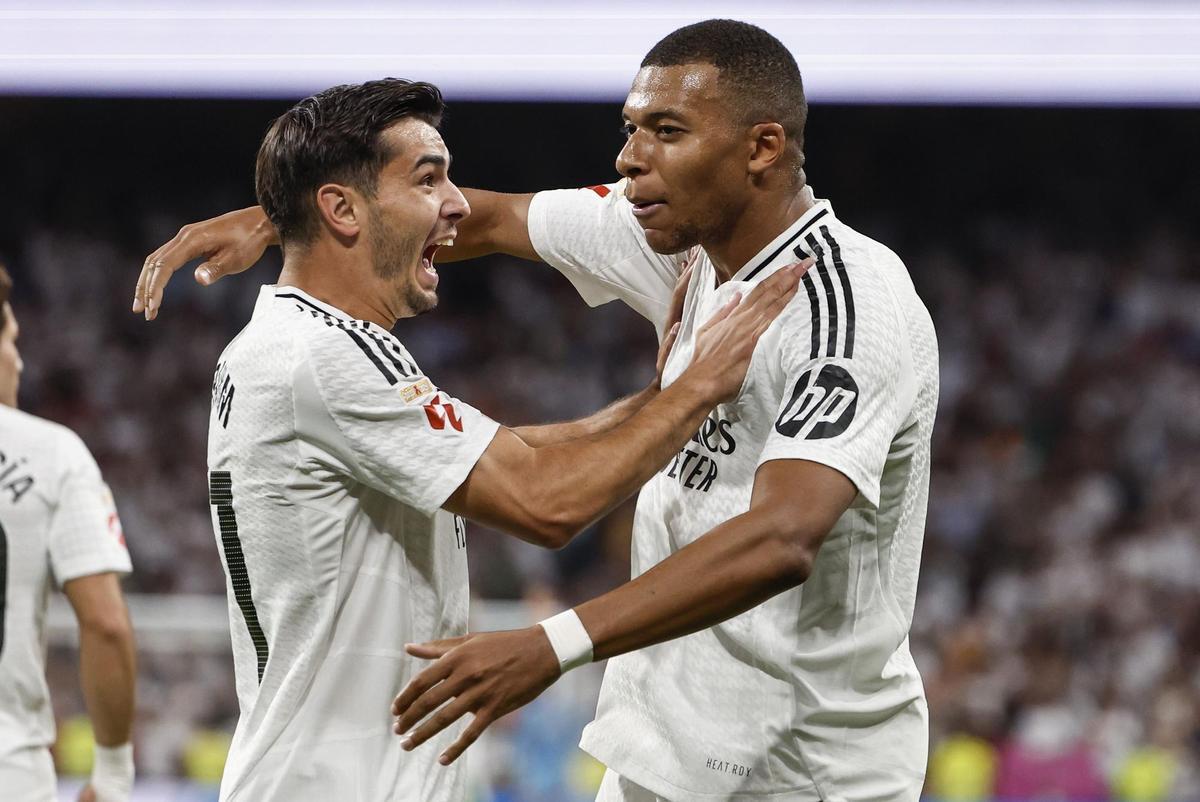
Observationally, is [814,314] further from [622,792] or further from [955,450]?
[955,450]

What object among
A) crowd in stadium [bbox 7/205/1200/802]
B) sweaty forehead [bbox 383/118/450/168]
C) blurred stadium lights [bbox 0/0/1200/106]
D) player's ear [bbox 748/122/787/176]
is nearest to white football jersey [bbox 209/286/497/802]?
sweaty forehead [bbox 383/118/450/168]

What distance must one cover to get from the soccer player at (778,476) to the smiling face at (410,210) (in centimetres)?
40


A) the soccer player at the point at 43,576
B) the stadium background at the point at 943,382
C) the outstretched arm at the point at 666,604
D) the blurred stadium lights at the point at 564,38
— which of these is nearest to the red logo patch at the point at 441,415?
the outstretched arm at the point at 666,604

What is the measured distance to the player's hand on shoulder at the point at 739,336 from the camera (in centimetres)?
280

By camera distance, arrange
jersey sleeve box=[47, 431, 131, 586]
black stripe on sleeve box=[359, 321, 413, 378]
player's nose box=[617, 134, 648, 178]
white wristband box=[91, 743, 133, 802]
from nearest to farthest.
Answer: black stripe on sleeve box=[359, 321, 413, 378]
player's nose box=[617, 134, 648, 178]
jersey sleeve box=[47, 431, 131, 586]
white wristband box=[91, 743, 133, 802]

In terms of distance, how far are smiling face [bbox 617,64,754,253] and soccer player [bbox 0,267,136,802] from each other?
197 centimetres

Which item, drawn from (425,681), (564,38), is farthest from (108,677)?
(564,38)

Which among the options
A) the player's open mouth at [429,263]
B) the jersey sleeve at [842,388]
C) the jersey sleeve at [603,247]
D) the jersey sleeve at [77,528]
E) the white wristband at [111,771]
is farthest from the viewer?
the white wristband at [111,771]

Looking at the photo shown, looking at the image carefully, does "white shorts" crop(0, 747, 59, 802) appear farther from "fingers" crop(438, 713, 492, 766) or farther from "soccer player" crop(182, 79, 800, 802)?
"fingers" crop(438, 713, 492, 766)

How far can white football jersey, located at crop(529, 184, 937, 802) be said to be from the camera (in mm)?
2756

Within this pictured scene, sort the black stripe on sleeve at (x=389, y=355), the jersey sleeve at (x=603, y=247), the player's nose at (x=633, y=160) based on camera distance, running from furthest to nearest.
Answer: the jersey sleeve at (x=603, y=247) → the player's nose at (x=633, y=160) → the black stripe on sleeve at (x=389, y=355)

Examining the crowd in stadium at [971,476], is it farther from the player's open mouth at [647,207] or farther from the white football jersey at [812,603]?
the player's open mouth at [647,207]

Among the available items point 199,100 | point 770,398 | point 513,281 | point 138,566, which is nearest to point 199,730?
point 138,566

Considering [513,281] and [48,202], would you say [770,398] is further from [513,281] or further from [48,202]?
[48,202]
